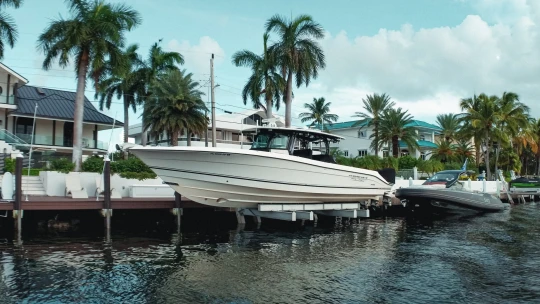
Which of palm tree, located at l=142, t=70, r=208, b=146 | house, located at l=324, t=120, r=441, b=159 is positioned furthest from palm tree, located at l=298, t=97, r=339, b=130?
palm tree, located at l=142, t=70, r=208, b=146

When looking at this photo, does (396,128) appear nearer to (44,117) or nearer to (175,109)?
(175,109)

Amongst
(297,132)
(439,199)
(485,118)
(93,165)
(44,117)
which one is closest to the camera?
(297,132)

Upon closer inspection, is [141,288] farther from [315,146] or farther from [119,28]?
[119,28]

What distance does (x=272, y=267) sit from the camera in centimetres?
1059

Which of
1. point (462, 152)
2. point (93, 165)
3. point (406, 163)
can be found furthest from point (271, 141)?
point (462, 152)

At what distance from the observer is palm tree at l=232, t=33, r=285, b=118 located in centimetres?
3291

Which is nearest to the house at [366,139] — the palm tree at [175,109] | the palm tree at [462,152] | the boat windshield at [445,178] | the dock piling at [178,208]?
the palm tree at [462,152]

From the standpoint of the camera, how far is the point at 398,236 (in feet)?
52.2

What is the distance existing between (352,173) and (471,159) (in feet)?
128

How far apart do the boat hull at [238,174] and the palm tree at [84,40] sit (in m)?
12.8

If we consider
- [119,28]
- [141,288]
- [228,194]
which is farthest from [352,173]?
[119,28]

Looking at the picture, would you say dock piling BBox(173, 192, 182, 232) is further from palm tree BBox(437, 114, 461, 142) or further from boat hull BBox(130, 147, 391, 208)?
palm tree BBox(437, 114, 461, 142)

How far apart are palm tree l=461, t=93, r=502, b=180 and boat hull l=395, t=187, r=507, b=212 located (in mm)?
23269

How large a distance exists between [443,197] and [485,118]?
2690 centimetres
